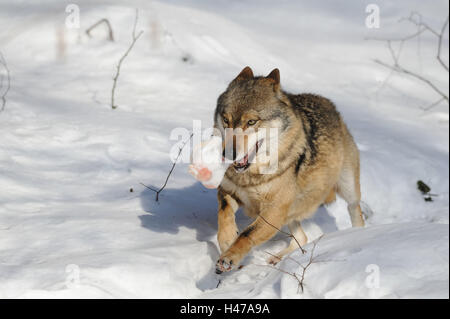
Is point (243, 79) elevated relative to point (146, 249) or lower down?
elevated

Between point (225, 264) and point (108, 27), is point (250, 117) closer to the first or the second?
point (225, 264)

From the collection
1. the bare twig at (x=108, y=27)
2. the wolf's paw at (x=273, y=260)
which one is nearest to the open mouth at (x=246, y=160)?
the wolf's paw at (x=273, y=260)

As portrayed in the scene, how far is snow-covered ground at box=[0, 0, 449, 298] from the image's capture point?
2896 mm

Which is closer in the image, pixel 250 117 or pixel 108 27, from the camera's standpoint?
pixel 250 117

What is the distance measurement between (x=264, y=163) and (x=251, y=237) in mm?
576

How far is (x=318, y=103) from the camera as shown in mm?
4793

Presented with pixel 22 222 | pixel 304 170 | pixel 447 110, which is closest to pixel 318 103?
pixel 304 170

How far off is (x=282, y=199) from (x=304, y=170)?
0.37 m

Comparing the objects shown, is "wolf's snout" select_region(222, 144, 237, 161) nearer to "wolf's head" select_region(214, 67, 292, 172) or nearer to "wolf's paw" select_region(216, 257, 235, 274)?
"wolf's head" select_region(214, 67, 292, 172)

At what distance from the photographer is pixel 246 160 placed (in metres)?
3.80

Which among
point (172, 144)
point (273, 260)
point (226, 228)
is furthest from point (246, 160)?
point (172, 144)

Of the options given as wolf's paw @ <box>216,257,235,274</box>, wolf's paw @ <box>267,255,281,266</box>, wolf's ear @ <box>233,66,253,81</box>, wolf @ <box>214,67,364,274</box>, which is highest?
wolf's ear @ <box>233,66,253,81</box>

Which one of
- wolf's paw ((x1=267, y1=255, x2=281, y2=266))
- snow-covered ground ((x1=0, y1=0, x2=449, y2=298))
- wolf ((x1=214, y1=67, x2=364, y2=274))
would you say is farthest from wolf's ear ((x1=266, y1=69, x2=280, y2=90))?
wolf's paw ((x1=267, y1=255, x2=281, y2=266))
